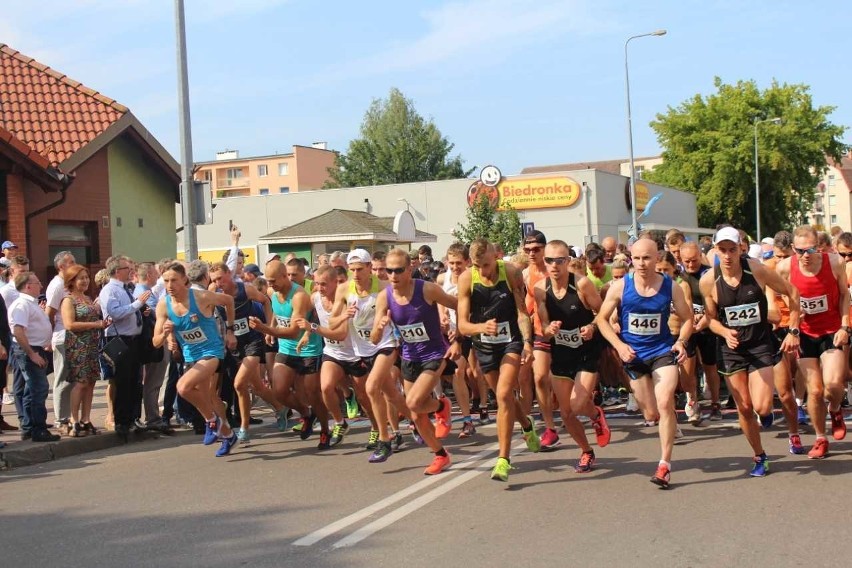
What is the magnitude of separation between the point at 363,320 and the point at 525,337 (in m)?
1.97

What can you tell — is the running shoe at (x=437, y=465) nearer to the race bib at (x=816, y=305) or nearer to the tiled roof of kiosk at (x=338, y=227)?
the race bib at (x=816, y=305)

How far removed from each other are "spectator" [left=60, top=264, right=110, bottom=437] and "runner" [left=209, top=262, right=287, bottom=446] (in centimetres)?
143

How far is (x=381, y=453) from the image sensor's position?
29.2ft

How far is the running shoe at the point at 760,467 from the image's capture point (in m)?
7.61

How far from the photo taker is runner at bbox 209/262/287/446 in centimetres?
1000

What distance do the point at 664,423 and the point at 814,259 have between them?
2.36 m

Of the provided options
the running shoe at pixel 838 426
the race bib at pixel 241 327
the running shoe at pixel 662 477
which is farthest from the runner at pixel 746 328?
the race bib at pixel 241 327

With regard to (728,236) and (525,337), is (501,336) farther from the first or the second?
(728,236)

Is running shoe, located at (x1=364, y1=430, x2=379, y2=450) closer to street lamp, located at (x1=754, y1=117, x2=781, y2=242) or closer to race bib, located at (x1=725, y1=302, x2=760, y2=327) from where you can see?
race bib, located at (x1=725, y1=302, x2=760, y2=327)

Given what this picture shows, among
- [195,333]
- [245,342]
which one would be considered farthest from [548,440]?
[195,333]

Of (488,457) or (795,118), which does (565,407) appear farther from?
(795,118)

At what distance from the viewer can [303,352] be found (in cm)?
1025

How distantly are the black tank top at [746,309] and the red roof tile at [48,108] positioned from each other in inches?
605

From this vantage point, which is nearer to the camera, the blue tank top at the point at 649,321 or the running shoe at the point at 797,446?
the blue tank top at the point at 649,321
